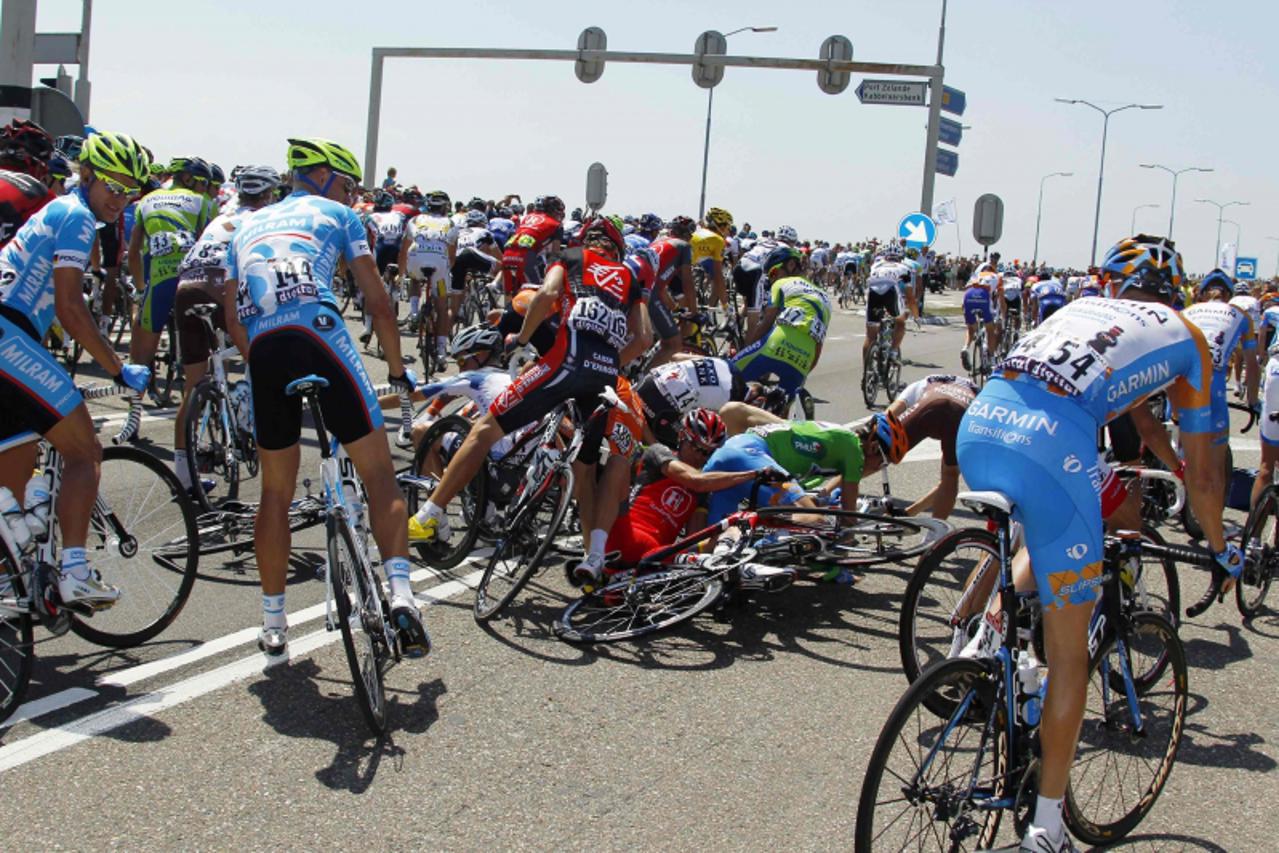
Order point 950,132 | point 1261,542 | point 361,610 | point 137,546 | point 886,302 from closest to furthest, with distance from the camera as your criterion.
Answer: point 361,610
point 137,546
point 1261,542
point 886,302
point 950,132

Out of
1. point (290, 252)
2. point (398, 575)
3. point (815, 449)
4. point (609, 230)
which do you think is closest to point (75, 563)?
point (398, 575)

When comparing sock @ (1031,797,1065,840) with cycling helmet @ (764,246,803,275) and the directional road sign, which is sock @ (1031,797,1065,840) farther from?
the directional road sign

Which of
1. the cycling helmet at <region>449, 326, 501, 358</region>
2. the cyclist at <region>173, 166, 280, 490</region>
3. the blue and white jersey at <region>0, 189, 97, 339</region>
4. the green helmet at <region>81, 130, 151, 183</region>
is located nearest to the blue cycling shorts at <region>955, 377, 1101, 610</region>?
the blue and white jersey at <region>0, 189, 97, 339</region>

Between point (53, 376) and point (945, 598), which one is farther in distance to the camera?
point (945, 598)

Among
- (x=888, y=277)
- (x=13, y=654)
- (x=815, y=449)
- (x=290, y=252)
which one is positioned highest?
(x=888, y=277)

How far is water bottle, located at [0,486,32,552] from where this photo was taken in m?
5.07

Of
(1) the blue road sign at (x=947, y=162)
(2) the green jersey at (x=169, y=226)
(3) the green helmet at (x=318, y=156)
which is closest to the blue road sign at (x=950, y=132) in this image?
(1) the blue road sign at (x=947, y=162)

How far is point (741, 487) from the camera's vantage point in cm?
690

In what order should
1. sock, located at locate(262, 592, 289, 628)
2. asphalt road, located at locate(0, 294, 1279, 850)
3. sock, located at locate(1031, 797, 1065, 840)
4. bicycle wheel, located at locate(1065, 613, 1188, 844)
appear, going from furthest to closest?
sock, located at locate(262, 592, 289, 628), bicycle wheel, located at locate(1065, 613, 1188, 844), asphalt road, located at locate(0, 294, 1279, 850), sock, located at locate(1031, 797, 1065, 840)

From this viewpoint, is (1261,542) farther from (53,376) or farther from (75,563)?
(53,376)

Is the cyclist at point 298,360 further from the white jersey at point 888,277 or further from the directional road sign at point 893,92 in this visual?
the directional road sign at point 893,92

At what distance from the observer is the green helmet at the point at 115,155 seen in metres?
6.48

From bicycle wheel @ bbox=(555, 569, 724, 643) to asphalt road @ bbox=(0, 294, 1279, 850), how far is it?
0.34ft

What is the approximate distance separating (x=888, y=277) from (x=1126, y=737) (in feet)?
41.7
